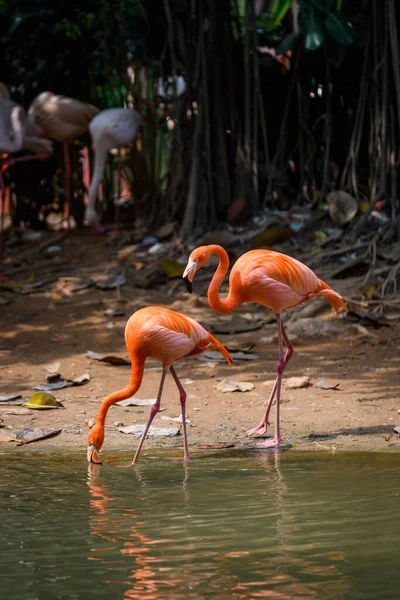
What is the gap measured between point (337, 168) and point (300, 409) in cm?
477

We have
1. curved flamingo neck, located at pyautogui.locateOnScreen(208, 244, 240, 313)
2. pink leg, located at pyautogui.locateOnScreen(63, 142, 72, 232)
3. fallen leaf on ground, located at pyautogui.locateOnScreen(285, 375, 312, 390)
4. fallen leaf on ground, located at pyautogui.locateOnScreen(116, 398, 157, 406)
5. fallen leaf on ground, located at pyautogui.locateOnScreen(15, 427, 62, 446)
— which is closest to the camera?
fallen leaf on ground, located at pyautogui.locateOnScreen(15, 427, 62, 446)

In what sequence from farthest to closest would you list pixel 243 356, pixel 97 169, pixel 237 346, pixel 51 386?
pixel 97 169 → pixel 237 346 → pixel 243 356 → pixel 51 386

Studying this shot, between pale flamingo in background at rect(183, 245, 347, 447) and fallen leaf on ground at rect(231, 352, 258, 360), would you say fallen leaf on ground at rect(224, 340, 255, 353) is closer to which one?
fallen leaf on ground at rect(231, 352, 258, 360)

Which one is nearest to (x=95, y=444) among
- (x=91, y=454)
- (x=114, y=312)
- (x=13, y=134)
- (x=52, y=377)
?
(x=91, y=454)

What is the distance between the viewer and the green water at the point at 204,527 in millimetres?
2875

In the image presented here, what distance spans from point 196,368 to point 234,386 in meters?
0.63

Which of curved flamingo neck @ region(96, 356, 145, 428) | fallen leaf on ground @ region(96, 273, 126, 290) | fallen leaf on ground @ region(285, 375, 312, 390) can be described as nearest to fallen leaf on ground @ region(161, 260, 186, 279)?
fallen leaf on ground @ region(96, 273, 126, 290)

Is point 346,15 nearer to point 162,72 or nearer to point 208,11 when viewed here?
point 208,11

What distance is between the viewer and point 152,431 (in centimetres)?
523

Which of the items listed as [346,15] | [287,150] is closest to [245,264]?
[346,15]

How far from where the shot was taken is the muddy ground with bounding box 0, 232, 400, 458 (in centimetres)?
511

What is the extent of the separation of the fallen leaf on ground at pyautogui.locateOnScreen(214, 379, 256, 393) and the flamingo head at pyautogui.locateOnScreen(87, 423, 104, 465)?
1545 millimetres

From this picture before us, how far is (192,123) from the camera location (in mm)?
9961

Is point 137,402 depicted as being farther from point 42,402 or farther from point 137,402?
point 42,402
